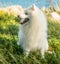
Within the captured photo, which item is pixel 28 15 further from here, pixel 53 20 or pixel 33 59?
pixel 53 20

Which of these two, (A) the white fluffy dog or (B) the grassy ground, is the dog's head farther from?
(B) the grassy ground

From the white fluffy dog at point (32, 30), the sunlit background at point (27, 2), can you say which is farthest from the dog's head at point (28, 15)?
the sunlit background at point (27, 2)

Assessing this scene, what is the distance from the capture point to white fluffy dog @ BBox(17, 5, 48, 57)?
22.2ft

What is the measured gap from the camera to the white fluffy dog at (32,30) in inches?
267

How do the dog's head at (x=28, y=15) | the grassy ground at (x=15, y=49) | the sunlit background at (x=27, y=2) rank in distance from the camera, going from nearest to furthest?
the dog's head at (x=28, y=15)
the grassy ground at (x=15, y=49)
the sunlit background at (x=27, y=2)

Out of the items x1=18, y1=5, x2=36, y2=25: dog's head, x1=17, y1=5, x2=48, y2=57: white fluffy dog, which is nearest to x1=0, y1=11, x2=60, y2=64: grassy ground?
x1=17, y1=5, x2=48, y2=57: white fluffy dog

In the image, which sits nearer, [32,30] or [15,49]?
[32,30]

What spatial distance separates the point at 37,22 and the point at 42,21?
139 mm

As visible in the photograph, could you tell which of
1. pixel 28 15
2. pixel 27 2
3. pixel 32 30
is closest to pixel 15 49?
pixel 32 30

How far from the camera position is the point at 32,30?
696 cm

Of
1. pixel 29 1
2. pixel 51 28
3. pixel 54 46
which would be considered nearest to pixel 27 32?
pixel 54 46

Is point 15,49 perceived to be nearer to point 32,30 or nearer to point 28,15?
point 32,30

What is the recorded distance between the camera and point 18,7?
11.9 metres

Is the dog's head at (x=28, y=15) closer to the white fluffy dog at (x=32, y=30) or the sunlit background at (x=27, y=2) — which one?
the white fluffy dog at (x=32, y=30)
